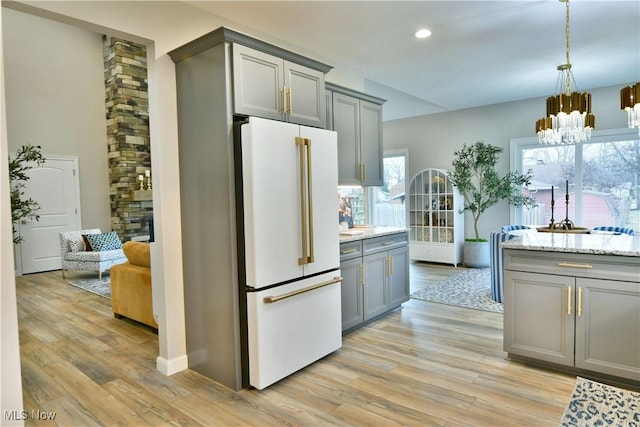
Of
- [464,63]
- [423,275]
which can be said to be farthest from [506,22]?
[423,275]

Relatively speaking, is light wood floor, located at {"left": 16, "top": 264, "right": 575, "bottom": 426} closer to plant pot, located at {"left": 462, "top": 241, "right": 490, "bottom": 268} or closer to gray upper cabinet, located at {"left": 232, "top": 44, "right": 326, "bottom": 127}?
gray upper cabinet, located at {"left": 232, "top": 44, "right": 326, "bottom": 127}

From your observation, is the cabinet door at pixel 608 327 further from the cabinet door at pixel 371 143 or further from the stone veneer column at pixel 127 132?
the stone veneer column at pixel 127 132

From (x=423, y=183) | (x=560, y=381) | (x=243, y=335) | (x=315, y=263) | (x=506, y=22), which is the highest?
(x=506, y=22)

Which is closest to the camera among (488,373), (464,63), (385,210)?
(488,373)

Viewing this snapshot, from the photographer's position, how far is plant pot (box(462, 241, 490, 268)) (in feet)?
21.8

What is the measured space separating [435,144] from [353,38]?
4384 millimetres

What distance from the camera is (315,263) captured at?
294 centimetres

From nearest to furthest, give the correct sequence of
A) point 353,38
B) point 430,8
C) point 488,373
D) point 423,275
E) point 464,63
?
point 488,373 → point 430,8 → point 353,38 → point 464,63 → point 423,275

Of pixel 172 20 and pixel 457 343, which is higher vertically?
pixel 172 20

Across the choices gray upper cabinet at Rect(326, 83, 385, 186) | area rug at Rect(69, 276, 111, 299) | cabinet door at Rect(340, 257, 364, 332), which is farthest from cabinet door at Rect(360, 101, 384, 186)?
area rug at Rect(69, 276, 111, 299)

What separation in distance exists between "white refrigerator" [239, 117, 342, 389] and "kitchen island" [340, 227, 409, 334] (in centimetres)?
42

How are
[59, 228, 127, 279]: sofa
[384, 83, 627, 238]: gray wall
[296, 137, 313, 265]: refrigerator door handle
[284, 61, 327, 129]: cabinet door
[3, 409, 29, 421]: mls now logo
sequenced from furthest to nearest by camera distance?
[59, 228, 127, 279]: sofa → [384, 83, 627, 238]: gray wall → [284, 61, 327, 129]: cabinet door → [296, 137, 313, 265]: refrigerator door handle → [3, 409, 29, 421]: mls now logo

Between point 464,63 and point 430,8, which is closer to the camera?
point 430,8

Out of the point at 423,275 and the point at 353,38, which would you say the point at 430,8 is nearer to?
the point at 353,38
